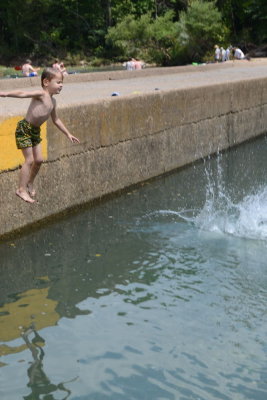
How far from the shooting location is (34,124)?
7266 mm

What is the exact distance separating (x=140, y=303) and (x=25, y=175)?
1850 millimetres

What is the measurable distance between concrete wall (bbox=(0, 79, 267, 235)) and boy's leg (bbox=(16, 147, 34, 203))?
44cm

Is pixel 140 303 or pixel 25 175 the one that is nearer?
pixel 140 303

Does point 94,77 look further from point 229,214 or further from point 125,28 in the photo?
point 125,28

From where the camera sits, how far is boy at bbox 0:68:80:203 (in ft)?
23.1

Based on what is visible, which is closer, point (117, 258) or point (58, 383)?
point (58, 383)

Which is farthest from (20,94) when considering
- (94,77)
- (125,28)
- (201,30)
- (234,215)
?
(125,28)

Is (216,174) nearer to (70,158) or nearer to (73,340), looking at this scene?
(70,158)

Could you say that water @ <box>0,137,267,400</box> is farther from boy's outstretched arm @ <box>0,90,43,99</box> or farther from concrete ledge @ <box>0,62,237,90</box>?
concrete ledge @ <box>0,62,237,90</box>

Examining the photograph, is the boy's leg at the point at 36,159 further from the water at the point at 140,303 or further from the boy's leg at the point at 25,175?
the water at the point at 140,303

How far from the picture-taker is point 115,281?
7055 millimetres

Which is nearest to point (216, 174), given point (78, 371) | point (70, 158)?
point (70, 158)

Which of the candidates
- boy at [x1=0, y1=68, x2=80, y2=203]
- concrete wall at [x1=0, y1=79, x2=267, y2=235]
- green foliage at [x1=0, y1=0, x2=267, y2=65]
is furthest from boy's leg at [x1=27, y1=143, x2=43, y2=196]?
green foliage at [x1=0, y1=0, x2=267, y2=65]

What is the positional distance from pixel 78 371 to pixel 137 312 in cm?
114
